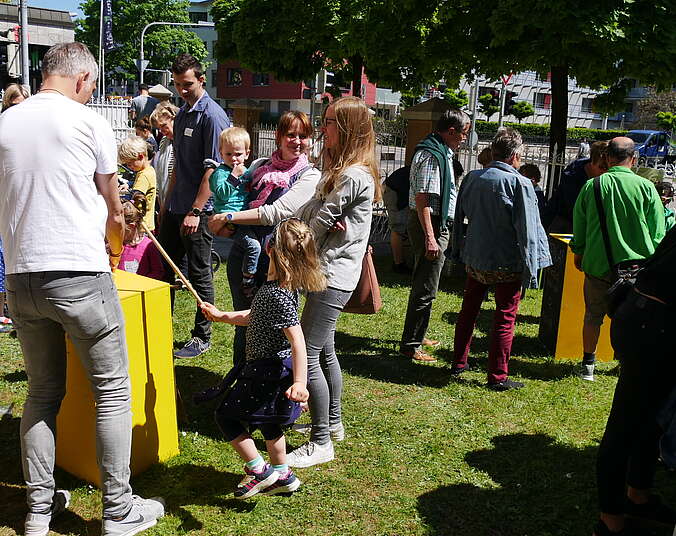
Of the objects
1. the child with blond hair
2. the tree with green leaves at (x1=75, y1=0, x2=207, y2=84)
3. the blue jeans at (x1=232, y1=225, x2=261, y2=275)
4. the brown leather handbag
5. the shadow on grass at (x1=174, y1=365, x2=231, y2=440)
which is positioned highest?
the tree with green leaves at (x1=75, y1=0, x2=207, y2=84)

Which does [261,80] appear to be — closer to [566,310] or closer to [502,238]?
[566,310]

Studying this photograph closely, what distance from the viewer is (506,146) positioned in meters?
5.11

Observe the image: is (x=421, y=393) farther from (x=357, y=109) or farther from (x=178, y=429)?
(x=357, y=109)

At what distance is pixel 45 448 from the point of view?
3.18 m

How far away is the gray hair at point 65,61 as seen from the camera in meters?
2.93

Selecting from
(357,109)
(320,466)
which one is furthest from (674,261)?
(320,466)

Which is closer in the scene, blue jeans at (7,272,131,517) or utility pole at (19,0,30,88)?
blue jeans at (7,272,131,517)

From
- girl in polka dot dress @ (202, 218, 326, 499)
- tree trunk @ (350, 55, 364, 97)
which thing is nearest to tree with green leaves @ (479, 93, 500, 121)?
tree trunk @ (350, 55, 364, 97)

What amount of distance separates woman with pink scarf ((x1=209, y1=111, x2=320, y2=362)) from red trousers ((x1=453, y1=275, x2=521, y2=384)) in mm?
1816

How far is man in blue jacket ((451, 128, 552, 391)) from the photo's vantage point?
4977mm

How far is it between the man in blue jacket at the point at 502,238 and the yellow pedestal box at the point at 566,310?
3.09 feet

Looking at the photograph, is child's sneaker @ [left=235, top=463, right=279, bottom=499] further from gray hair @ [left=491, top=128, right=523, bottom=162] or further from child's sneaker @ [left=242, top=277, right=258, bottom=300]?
gray hair @ [left=491, top=128, right=523, bottom=162]

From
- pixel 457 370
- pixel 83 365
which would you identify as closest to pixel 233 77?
pixel 457 370

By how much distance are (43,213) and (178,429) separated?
1.90 meters
